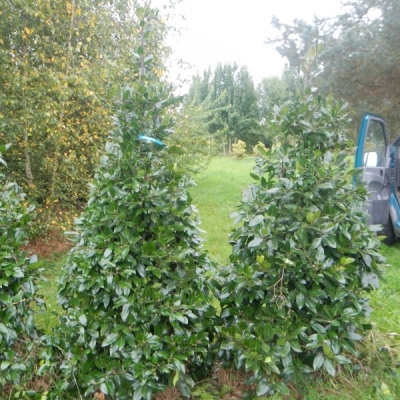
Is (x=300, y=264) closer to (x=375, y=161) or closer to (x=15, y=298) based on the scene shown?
(x=15, y=298)

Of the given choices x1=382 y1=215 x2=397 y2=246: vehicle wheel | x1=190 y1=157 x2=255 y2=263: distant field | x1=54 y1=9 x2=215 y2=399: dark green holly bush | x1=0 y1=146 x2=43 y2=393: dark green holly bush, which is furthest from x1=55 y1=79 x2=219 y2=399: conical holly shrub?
x1=382 y1=215 x2=397 y2=246: vehicle wheel

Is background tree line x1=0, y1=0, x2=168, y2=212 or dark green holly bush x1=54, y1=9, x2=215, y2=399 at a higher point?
background tree line x1=0, y1=0, x2=168, y2=212

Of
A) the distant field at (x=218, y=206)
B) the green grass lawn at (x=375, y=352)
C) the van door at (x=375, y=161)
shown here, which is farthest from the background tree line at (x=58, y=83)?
the van door at (x=375, y=161)

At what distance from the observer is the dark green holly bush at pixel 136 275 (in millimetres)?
2131

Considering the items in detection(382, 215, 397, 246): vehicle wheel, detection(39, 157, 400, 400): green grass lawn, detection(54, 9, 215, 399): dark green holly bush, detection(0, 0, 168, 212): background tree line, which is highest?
detection(0, 0, 168, 212): background tree line

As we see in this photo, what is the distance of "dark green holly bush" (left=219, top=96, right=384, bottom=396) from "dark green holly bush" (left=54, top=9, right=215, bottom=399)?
0.80 ft

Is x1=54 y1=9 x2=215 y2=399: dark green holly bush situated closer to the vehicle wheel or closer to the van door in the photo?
the van door

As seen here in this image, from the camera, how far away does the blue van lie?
5.44m

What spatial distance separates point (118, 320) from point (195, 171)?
971 centimetres

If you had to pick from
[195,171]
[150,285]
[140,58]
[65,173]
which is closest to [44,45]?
[65,173]

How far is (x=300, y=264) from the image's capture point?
86.7 inches

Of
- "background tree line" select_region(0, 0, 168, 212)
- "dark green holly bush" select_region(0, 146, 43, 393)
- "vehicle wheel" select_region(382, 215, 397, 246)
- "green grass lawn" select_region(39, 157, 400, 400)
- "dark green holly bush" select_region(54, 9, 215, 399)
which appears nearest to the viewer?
"dark green holly bush" select_region(54, 9, 215, 399)

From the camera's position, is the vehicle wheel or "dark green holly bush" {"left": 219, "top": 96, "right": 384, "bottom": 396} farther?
the vehicle wheel

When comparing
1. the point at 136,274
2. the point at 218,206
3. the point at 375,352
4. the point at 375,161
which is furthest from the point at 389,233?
the point at 136,274
